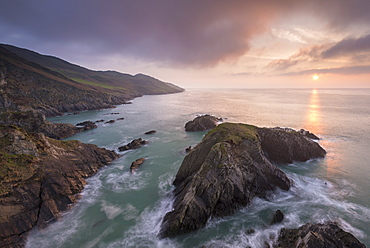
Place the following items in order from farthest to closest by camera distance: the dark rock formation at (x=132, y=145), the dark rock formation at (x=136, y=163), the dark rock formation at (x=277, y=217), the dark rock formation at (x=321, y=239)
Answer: the dark rock formation at (x=132, y=145) → the dark rock formation at (x=136, y=163) → the dark rock formation at (x=277, y=217) → the dark rock formation at (x=321, y=239)

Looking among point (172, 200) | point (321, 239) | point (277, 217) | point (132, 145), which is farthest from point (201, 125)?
point (321, 239)

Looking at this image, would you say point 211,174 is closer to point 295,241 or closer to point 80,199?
point 295,241

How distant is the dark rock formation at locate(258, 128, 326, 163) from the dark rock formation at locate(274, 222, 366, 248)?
21.7 m

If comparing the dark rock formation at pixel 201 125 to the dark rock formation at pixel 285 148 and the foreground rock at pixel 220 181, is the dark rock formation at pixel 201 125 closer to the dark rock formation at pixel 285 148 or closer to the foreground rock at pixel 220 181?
the dark rock formation at pixel 285 148

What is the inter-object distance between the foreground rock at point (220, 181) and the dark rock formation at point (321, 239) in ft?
23.3

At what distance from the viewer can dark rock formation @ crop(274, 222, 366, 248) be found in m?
13.1

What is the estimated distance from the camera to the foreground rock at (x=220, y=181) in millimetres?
19406

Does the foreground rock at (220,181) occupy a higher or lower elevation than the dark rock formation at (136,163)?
higher

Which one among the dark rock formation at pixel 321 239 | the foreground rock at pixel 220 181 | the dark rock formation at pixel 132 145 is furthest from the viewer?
the dark rock formation at pixel 132 145

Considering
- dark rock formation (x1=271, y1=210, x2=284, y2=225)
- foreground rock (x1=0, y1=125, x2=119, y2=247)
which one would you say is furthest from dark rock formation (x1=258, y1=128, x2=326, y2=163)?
foreground rock (x1=0, y1=125, x2=119, y2=247)

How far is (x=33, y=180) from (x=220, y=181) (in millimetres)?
26188

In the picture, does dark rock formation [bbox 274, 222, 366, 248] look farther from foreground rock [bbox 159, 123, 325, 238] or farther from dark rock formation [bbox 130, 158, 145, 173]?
dark rock formation [bbox 130, 158, 145, 173]

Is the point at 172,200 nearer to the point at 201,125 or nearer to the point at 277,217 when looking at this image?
the point at 277,217

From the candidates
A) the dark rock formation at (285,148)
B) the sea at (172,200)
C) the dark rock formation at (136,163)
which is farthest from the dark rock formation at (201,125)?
the dark rock formation at (136,163)
